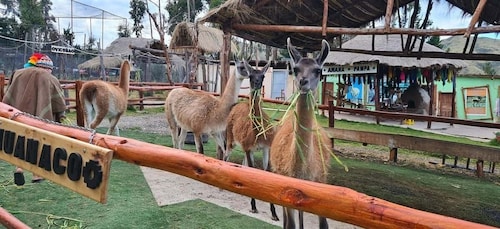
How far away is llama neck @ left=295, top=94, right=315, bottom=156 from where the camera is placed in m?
2.95

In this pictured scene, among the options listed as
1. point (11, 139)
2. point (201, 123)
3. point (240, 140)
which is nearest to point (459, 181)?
point (240, 140)

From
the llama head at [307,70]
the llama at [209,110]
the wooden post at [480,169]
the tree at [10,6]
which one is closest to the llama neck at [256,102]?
the llama at [209,110]

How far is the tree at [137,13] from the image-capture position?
116 feet

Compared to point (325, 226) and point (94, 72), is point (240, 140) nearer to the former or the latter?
point (325, 226)

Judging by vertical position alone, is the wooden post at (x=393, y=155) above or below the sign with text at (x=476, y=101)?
below

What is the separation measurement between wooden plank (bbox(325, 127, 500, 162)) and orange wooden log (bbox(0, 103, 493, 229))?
16.7 feet

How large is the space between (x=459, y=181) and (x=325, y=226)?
12.9 feet

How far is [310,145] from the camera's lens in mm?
3094

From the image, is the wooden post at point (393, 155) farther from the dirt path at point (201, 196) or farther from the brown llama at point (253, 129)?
the dirt path at point (201, 196)

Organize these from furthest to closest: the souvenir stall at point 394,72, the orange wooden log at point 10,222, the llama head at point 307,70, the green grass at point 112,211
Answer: the souvenir stall at point 394,72 < the green grass at point 112,211 < the llama head at point 307,70 < the orange wooden log at point 10,222

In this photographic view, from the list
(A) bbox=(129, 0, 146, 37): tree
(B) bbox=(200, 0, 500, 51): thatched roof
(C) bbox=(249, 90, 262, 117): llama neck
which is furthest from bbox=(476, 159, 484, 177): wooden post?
(A) bbox=(129, 0, 146, 37): tree

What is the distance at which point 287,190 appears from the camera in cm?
153

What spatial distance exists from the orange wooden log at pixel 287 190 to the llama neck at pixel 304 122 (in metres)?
1.29

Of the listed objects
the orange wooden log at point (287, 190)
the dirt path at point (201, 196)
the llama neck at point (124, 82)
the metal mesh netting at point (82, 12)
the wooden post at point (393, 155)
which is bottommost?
the dirt path at point (201, 196)
